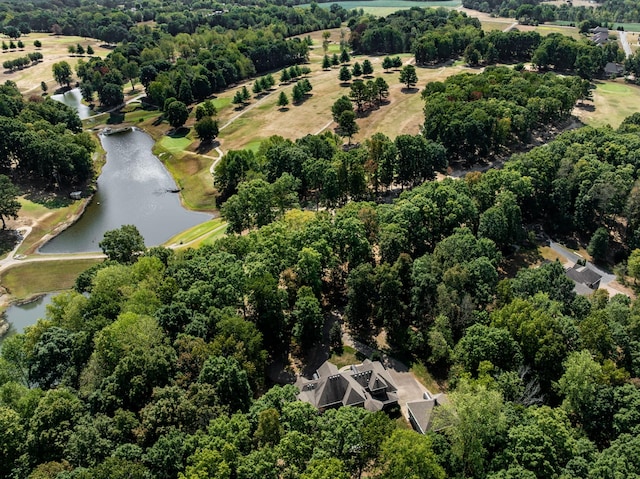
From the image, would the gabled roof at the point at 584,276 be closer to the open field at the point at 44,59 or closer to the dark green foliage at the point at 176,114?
the dark green foliage at the point at 176,114

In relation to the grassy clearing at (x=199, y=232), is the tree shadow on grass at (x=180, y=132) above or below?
above

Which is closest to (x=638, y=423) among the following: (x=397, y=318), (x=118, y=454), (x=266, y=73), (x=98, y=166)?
(x=397, y=318)

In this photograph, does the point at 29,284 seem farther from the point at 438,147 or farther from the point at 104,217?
the point at 438,147

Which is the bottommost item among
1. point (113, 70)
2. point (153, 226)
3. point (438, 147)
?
point (153, 226)

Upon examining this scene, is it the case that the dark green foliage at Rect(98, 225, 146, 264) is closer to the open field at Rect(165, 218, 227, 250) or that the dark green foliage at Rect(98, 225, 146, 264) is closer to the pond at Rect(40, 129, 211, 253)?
the open field at Rect(165, 218, 227, 250)

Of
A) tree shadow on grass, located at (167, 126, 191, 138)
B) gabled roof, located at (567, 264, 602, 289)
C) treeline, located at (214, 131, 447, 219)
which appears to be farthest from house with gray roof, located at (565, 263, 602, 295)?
tree shadow on grass, located at (167, 126, 191, 138)

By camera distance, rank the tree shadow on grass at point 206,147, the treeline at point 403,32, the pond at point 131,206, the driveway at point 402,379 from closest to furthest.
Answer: the driveway at point 402,379, the pond at point 131,206, the tree shadow on grass at point 206,147, the treeline at point 403,32

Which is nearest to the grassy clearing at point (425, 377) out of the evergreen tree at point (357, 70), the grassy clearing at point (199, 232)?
the grassy clearing at point (199, 232)
